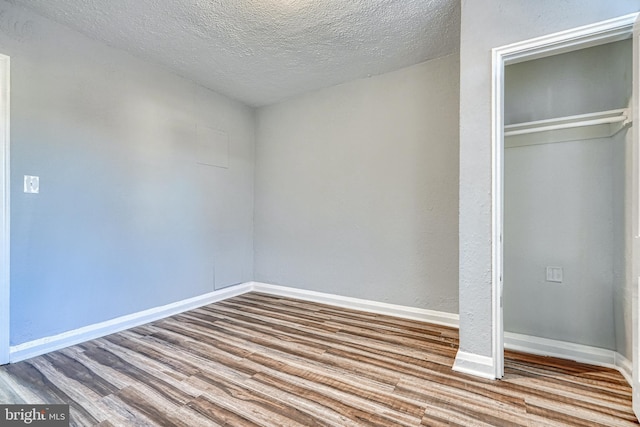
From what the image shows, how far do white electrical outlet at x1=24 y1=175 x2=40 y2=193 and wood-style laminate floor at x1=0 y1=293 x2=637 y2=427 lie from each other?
1.28 metres

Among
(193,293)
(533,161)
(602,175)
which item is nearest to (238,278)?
(193,293)

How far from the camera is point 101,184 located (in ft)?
8.51

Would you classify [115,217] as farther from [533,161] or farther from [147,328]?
[533,161]

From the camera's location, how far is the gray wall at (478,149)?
6.15ft

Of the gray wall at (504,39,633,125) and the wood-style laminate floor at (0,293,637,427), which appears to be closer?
the wood-style laminate floor at (0,293,637,427)

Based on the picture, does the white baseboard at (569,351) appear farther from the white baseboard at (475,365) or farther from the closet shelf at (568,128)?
the closet shelf at (568,128)

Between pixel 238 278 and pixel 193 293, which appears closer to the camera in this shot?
pixel 193 293

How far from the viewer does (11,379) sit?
6.15ft

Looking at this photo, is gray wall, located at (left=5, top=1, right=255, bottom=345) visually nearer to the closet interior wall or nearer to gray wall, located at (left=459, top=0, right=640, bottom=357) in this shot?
gray wall, located at (left=459, top=0, right=640, bottom=357)

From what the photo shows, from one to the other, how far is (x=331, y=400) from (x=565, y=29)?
2608 mm

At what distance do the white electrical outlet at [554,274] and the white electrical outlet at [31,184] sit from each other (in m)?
4.10
